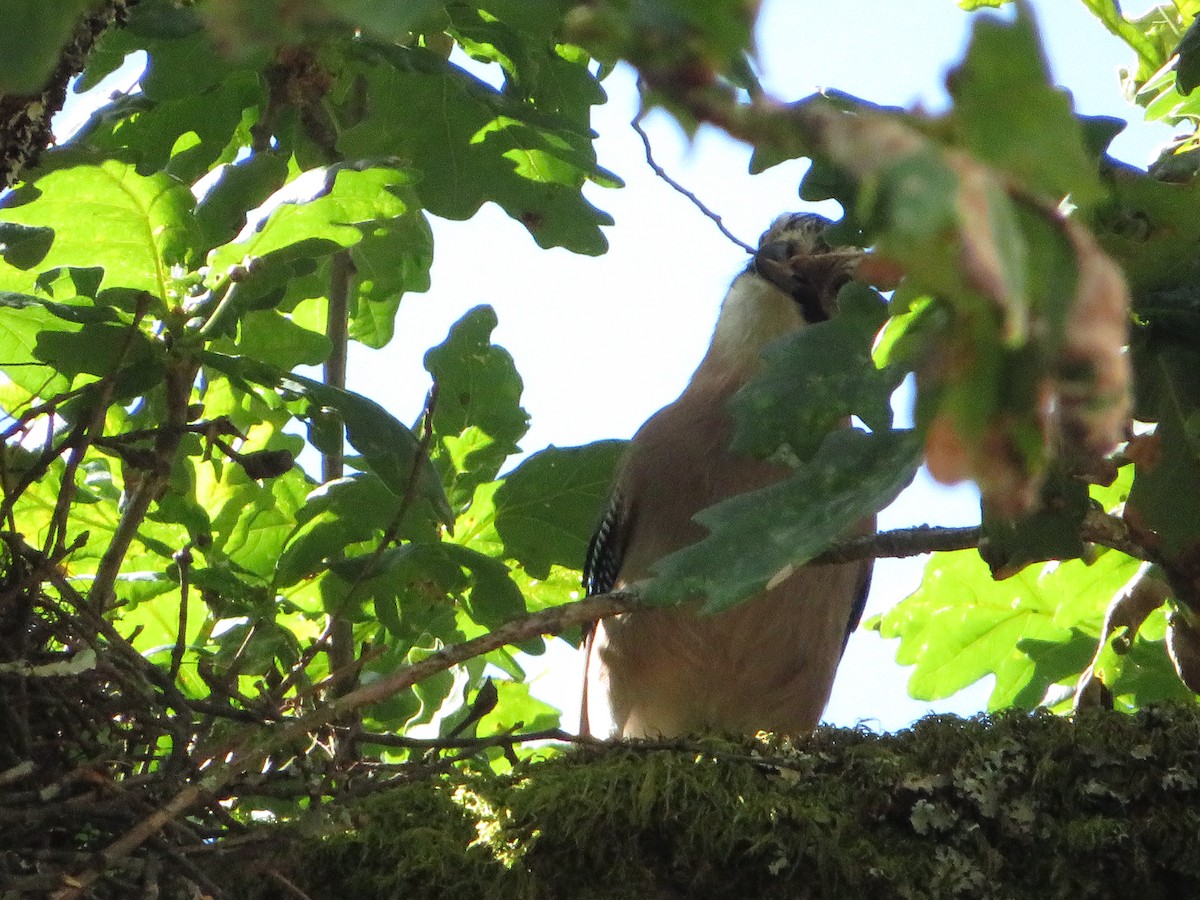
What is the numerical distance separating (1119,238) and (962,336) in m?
0.88

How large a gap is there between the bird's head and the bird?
0.26 metres

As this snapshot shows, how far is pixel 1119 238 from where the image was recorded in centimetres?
134

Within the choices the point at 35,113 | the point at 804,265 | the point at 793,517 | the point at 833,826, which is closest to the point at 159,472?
the point at 35,113

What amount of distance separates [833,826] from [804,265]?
7.45 ft

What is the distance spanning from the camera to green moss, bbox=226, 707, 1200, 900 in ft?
5.87

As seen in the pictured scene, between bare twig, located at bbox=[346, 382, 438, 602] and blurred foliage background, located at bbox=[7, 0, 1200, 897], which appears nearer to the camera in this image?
blurred foliage background, located at bbox=[7, 0, 1200, 897]

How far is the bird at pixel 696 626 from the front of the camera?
132 inches

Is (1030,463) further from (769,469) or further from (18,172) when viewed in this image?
(769,469)

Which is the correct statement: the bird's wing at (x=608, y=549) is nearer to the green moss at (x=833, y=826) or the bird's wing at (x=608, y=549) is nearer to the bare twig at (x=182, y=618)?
the bare twig at (x=182, y=618)

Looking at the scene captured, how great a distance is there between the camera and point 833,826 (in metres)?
1.86

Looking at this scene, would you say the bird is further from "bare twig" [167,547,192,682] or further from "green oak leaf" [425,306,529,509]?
"bare twig" [167,547,192,682]

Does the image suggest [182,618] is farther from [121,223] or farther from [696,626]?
[696,626]

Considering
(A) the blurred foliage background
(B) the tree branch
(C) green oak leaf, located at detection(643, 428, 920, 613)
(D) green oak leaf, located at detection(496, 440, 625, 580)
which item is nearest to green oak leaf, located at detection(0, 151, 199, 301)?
(A) the blurred foliage background

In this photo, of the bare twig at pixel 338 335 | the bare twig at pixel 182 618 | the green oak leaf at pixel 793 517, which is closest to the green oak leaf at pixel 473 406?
the bare twig at pixel 338 335
